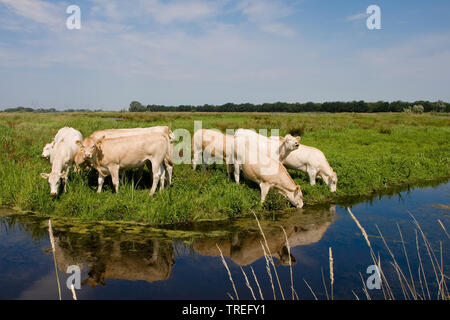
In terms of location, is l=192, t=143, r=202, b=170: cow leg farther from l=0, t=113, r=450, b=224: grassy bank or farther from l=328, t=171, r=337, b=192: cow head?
l=328, t=171, r=337, b=192: cow head

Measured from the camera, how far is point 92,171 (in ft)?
38.8

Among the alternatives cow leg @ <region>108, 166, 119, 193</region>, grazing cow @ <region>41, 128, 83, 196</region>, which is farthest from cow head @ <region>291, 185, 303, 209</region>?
grazing cow @ <region>41, 128, 83, 196</region>

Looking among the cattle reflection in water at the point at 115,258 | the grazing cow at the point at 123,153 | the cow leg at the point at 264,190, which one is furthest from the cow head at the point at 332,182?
the cattle reflection in water at the point at 115,258

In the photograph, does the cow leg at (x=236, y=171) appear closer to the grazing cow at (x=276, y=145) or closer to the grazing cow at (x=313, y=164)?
the grazing cow at (x=276, y=145)

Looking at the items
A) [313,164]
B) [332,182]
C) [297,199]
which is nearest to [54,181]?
[297,199]

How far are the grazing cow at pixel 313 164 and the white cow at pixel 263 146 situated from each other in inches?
23.0

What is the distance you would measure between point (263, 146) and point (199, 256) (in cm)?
591

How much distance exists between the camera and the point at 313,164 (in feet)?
40.1

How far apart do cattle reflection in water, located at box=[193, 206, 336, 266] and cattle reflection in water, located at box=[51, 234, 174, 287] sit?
2.89ft

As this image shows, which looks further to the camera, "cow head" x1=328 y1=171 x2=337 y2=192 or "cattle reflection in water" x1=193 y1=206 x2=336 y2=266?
"cow head" x1=328 y1=171 x2=337 y2=192

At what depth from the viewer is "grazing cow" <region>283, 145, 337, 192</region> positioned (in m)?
12.2

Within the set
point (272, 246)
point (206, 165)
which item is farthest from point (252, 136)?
point (272, 246)
